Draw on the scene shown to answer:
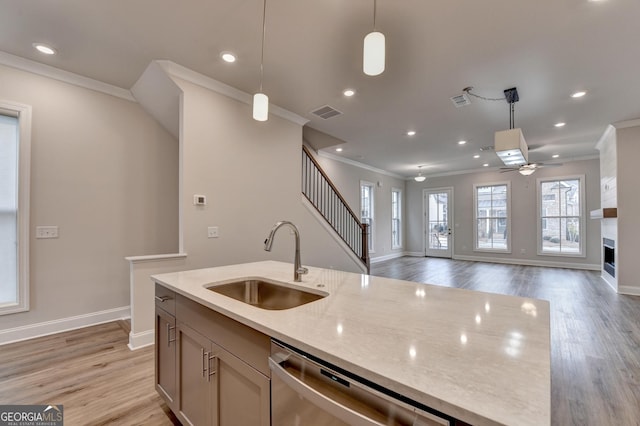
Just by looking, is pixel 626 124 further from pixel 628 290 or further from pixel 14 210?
pixel 14 210

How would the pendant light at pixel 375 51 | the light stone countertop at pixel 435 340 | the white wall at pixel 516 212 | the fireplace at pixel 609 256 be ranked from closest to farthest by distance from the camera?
1. the light stone countertop at pixel 435 340
2. the pendant light at pixel 375 51
3. the fireplace at pixel 609 256
4. the white wall at pixel 516 212

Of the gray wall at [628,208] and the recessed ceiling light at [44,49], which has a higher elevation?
the recessed ceiling light at [44,49]

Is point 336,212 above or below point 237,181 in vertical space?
below

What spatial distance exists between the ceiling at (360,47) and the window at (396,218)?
5.44 meters

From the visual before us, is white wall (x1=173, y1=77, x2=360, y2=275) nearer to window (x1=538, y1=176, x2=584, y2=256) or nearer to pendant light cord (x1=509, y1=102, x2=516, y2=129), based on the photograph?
pendant light cord (x1=509, y1=102, x2=516, y2=129)

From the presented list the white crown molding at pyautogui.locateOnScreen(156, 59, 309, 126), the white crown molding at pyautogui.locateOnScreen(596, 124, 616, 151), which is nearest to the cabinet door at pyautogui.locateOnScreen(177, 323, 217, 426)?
the white crown molding at pyautogui.locateOnScreen(156, 59, 309, 126)

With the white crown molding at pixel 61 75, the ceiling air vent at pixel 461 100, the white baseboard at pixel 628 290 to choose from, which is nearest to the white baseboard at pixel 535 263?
the white baseboard at pixel 628 290

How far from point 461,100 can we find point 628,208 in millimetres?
3869

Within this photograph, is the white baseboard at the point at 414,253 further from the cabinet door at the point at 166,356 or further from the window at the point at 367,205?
the cabinet door at the point at 166,356

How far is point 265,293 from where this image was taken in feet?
6.29

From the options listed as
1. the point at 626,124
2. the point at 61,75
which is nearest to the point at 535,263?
the point at 626,124

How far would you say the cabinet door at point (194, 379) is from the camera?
139cm

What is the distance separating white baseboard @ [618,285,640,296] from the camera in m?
4.85

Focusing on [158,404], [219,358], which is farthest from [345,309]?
[158,404]
